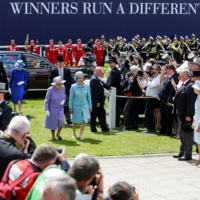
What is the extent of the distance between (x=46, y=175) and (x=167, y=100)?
31.7 feet

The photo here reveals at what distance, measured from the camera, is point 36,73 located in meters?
21.2

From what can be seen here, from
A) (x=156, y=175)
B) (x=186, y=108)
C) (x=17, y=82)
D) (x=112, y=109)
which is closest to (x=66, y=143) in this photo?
(x=112, y=109)

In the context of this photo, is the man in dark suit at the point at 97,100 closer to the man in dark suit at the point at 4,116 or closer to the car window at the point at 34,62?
the man in dark suit at the point at 4,116

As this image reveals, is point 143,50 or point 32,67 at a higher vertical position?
point 143,50

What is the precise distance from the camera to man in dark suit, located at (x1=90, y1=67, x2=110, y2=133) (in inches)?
592

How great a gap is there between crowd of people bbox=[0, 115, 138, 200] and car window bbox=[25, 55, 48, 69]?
50.0 feet

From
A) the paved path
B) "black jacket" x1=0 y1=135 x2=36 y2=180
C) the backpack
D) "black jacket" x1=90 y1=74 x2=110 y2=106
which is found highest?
"black jacket" x1=90 y1=74 x2=110 y2=106

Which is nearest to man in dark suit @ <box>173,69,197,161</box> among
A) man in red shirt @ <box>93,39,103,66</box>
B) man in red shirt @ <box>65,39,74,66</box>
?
man in red shirt @ <box>65,39,74,66</box>

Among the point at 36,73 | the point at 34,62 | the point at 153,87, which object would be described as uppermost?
the point at 34,62

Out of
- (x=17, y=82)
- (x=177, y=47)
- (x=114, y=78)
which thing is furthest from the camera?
(x=177, y=47)

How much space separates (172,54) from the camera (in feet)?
123

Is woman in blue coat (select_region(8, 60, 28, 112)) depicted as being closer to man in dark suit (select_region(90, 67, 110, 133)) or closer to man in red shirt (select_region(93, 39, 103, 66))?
man in dark suit (select_region(90, 67, 110, 133))

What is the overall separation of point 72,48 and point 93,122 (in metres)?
20.5

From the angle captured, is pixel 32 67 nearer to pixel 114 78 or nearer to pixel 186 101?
pixel 114 78
